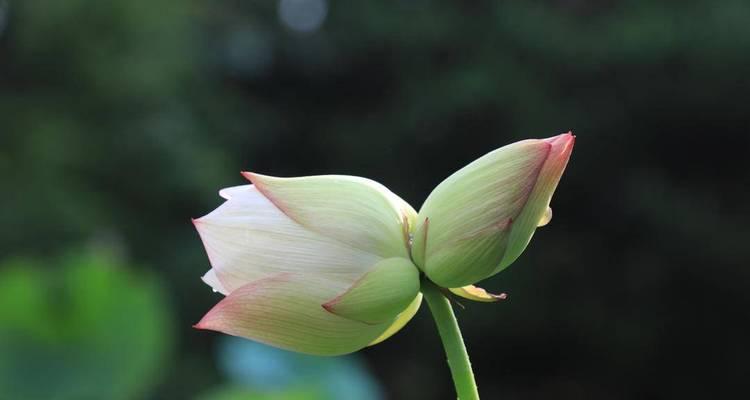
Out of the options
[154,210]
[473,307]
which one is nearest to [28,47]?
[154,210]

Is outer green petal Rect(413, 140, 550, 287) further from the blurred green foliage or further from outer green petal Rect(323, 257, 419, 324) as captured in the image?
the blurred green foliage

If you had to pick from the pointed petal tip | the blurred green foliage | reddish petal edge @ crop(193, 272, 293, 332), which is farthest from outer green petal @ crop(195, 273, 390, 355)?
the blurred green foliage

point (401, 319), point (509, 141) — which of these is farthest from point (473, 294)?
point (509, 141)

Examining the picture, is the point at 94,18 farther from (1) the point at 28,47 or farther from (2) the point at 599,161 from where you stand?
(2) the point at 599,161

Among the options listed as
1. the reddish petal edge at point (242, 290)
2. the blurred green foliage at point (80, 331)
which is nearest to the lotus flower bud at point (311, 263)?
the reddish petal edge at point (242, 290)

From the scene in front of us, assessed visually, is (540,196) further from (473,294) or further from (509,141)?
(509,141)

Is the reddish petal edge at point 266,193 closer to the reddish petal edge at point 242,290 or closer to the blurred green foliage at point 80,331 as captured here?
the reddish petal edge at point 242,290
